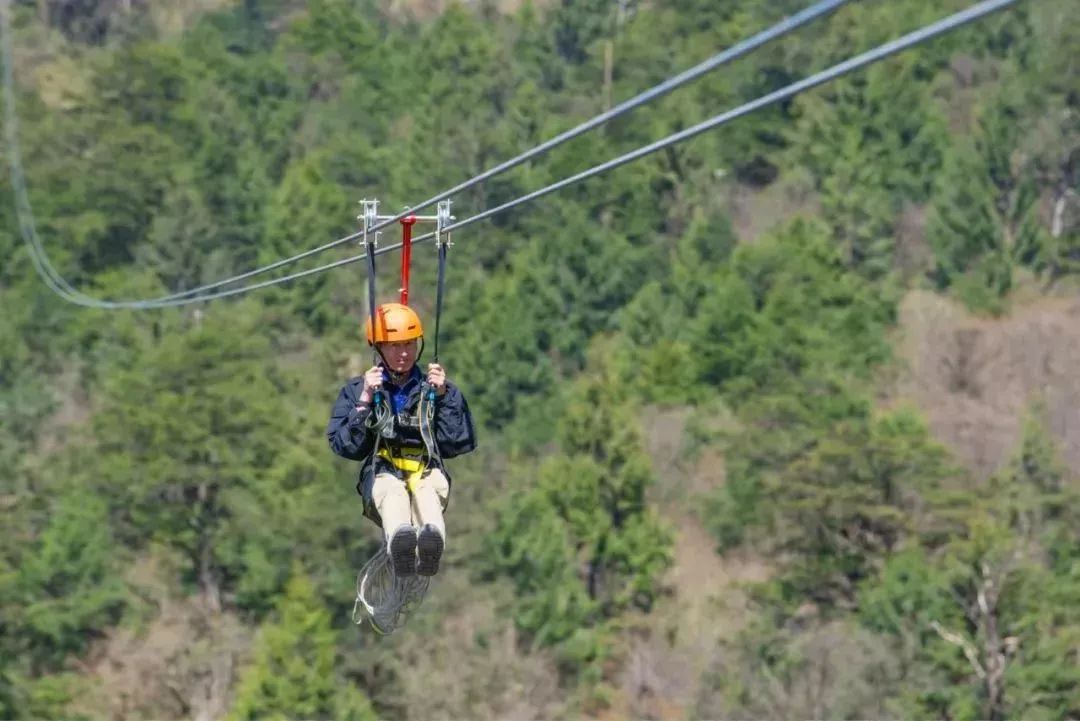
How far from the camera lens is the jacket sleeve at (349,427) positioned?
29.8ft

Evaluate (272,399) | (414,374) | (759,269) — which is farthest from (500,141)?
(414,374)

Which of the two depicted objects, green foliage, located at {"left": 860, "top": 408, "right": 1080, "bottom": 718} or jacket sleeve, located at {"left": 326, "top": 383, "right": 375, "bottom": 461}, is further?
green foliage, located at {"left": 860, "top": 408, "right": 1080, "bottom": 718}

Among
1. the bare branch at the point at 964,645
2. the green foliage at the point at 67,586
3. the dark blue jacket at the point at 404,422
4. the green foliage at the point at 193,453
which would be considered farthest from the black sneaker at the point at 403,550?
the green foliage at the point at 193,453

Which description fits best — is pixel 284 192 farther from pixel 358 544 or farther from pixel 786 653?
pixel 786 653

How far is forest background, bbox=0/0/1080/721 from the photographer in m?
37.1

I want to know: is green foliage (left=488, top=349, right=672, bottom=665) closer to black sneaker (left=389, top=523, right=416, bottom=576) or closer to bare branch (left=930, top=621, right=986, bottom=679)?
bare branch (left=930, top=621, right=986, bottom=679)

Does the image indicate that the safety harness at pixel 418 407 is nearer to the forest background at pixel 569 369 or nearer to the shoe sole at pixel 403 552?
the shoe sole at pixel 403 552

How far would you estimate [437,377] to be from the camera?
8852 mm

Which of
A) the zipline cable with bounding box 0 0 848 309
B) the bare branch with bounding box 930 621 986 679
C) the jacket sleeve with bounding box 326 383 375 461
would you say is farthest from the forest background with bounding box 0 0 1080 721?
the jacket sleeve with bounding box 326 383 375 461

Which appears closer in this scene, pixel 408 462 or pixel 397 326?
pixel 397 326

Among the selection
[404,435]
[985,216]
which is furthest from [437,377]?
[985,216]

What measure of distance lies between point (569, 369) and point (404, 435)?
4777 centimetres

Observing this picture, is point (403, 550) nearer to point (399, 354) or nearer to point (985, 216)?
point (399, 354)

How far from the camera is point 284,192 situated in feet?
205
